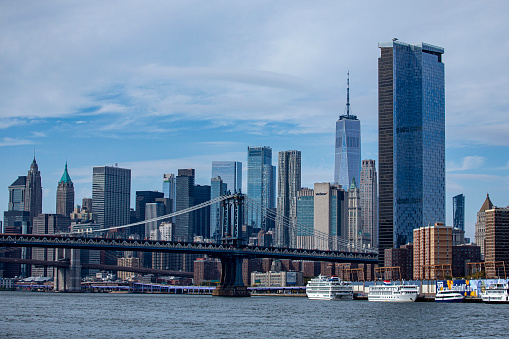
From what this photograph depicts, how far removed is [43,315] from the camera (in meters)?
84.6

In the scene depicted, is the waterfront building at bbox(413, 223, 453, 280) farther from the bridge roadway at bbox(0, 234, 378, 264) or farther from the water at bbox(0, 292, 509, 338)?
the water at bbox(0, 292, 509, 338)

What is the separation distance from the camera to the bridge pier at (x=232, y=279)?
493ft

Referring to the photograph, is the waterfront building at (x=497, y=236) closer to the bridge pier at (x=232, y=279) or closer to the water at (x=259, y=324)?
the bridge pier at (x=232, y=279)

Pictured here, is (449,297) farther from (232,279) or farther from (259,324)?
(259,324)

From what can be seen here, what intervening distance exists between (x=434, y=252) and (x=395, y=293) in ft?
137

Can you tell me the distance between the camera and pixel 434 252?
16300 centimetres

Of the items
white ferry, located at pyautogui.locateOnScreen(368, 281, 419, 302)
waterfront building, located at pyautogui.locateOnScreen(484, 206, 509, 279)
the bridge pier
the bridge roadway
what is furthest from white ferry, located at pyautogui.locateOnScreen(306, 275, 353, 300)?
waterfront building, located at pyautogui.locateOnScreen(484, 206, 509, 279)

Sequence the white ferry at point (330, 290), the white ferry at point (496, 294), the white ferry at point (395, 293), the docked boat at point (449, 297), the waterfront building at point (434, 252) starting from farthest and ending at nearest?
the waterfront building at point (434, 252), the white ferry at point (330, 290), the white ferry at point (395, 293), the docked boat at point (449, 297), the white ferry at point (496, 294)

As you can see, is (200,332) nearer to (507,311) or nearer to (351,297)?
(507,311)

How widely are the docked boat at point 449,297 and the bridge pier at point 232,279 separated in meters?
40.3

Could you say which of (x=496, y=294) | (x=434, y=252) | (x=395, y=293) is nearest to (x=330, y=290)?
(x=395, y=293)

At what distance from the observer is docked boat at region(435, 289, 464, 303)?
12125 centimetres

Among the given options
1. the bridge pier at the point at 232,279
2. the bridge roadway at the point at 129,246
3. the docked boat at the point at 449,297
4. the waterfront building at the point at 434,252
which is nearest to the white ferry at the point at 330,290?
the bridge pier at the point at 232,279

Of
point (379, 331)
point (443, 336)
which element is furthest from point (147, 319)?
point (443, 336)
